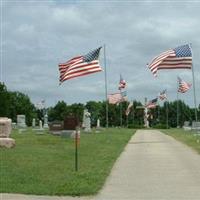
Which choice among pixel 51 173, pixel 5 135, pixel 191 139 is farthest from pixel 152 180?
pixel 191 139

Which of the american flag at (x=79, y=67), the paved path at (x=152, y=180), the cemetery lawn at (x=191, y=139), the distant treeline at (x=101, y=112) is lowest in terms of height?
the paved path at (x=152, y=180)

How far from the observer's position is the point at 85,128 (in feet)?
184

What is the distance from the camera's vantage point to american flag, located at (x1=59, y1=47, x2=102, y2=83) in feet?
106

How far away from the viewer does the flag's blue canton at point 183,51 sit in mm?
34031

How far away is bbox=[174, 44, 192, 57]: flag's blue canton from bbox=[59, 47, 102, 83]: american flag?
4.54m

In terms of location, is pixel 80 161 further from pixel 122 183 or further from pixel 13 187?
pixel 13 187

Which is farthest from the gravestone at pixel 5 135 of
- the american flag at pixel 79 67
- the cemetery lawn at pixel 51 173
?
the american flag at pixel 79 67

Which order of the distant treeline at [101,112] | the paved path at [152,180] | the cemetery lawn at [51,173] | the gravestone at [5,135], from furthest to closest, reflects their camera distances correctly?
the distant treeline at [101,112] < the gravestone at [5,135] < the cemetery lawn at [51,173] < the paved path at [152,180]

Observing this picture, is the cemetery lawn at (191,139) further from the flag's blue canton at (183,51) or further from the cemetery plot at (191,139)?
the flag's blue canton at (183,51)

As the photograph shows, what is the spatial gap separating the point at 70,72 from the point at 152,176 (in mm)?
16104

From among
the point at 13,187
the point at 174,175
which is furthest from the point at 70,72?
the point at 13,187

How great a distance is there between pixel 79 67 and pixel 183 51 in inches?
241

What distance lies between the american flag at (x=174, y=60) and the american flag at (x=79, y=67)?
3148 mm

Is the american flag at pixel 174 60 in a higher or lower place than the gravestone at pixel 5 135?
higher
